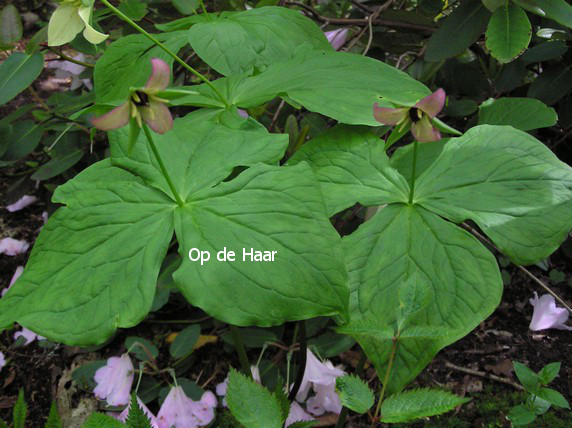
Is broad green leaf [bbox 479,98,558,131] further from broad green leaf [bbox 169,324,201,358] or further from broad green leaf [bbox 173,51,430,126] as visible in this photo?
broad green leaf [bbox 169,324,201,358]

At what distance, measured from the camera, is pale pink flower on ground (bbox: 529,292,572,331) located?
155 cm

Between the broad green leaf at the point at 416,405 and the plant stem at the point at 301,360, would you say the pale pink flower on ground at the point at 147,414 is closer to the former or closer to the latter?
the plant stem at the point at 301,360

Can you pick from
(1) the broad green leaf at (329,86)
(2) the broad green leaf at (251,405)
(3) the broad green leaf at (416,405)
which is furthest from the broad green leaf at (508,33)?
(2) the broad green leaf at (251,405)

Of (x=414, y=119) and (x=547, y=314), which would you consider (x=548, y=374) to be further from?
(x=414, y=119)

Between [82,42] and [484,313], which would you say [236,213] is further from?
[82,42]

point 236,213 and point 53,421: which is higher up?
point 236,213

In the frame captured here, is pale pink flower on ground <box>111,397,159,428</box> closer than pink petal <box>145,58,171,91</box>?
No

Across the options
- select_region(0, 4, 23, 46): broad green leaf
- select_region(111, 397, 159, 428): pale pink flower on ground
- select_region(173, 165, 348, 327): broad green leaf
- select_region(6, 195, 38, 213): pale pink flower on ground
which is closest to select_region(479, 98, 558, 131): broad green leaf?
select_region(173, 165, 348, 327): broad green leaf

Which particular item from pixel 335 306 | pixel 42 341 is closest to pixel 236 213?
pixel 335 306

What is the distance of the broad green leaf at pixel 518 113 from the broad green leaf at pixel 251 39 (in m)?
0.42

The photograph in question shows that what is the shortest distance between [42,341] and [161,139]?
3.39 ft

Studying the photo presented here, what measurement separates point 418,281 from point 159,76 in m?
0.50

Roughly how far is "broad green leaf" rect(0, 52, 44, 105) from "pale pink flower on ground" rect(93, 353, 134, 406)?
2.42ft

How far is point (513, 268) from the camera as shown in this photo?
184 cm
